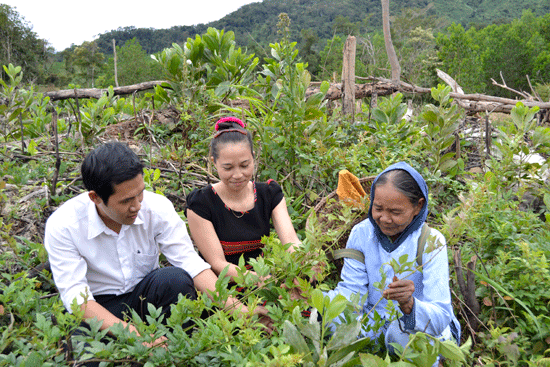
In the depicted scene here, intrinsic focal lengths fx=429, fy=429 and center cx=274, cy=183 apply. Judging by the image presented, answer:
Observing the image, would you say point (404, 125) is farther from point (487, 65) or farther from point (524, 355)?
point (487, 65)

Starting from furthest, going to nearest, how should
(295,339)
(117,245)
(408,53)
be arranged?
(408,53)
(117,245)
(295,339)

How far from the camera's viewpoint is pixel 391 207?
6.89ft

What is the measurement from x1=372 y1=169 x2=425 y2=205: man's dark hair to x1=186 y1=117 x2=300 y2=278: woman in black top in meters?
0.73

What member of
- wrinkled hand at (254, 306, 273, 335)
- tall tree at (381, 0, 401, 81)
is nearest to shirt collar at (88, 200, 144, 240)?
wrinkled hand at (254, 306, 273, 335)

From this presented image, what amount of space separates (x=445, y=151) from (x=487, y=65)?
133ft

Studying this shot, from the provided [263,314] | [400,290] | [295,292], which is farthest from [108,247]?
[400,290]

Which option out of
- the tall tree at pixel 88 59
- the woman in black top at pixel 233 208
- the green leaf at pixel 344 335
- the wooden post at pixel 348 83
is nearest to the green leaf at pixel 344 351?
the green leaf at pixel 344 335

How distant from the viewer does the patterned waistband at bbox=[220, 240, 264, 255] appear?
2746 millimetres

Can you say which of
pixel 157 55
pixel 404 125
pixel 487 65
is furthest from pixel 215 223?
pixel 487 65

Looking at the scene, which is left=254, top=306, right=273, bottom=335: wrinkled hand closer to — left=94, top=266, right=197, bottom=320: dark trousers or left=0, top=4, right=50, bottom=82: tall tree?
left=94, top=266, right=197, bottom=320: dark trousers

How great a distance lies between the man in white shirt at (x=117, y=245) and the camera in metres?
2.06

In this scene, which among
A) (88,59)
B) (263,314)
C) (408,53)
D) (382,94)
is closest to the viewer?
(263,314)

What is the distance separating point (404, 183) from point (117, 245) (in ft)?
5.01

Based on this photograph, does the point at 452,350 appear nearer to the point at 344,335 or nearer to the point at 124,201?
the point at 344,335
